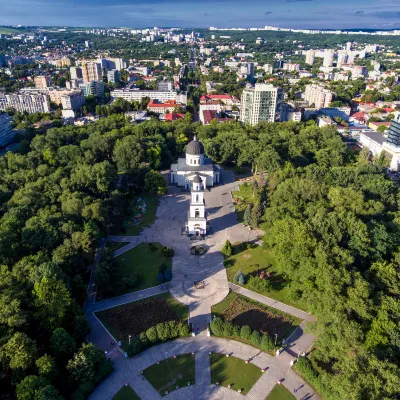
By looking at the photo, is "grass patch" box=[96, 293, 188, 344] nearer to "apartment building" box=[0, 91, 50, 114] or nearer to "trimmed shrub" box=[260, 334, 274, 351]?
"trimmed shrub" box=[260, 334, 274, 351]

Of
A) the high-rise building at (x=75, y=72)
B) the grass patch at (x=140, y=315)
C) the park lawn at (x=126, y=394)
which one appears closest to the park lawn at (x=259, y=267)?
the grass patch at (x=140, y=315)

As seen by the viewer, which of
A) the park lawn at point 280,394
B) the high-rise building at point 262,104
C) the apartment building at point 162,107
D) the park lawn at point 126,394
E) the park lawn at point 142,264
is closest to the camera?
the park lawn at point 126,394

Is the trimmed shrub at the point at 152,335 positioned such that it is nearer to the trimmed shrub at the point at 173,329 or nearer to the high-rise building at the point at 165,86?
the trimmed shrub at the point at 173,329

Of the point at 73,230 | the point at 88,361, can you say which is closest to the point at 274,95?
the point at 73,230

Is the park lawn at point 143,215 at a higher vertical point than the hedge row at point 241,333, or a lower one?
lower

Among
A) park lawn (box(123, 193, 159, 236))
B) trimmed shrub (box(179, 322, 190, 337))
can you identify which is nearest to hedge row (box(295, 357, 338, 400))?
trimmed shrub (box(179, 322, 190, 337))

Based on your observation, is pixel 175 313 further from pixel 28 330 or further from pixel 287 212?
pixel 287 212
